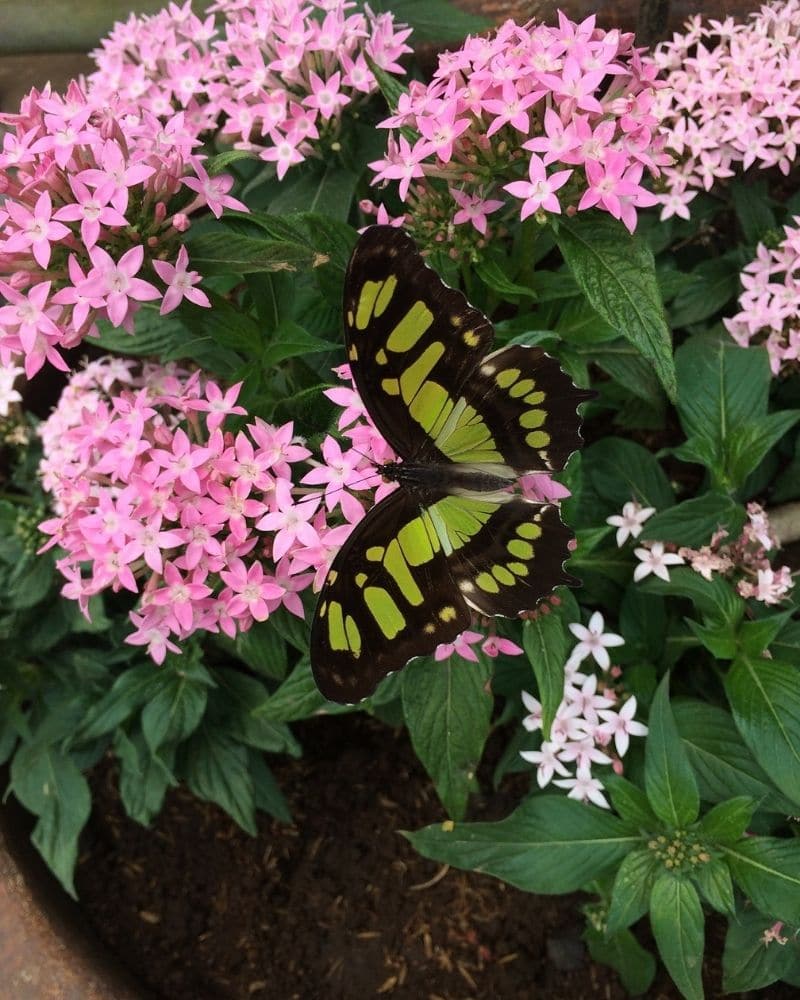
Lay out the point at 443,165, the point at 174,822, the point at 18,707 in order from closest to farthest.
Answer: the point at 443,165 → the point at 18,707 → the point at 174,822

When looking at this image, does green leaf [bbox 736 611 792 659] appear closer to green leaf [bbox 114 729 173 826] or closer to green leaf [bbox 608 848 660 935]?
green leaf [bbox 608 848 660 935]

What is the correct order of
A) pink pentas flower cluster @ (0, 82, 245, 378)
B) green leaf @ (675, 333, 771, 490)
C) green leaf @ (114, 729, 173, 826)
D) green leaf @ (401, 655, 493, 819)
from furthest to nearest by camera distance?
green leaf @ (114, 729, 173, 826) < green leaf @ (675, 333, 771, 490) < green leaf @ (401, 655, 493, 819) < pink pentas flower cluster @ (0, 82, 245, 378)

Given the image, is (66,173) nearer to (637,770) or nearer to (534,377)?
(534,377)

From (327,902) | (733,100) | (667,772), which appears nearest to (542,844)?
(667,772)

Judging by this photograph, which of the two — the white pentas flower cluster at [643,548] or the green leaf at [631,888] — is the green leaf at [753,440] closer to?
the white pentas flower cluster at [643,548]

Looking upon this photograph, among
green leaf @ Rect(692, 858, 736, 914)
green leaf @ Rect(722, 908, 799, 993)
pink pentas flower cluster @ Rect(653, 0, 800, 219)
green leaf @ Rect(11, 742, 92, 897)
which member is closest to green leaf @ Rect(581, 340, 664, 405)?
pink pentas flower cluster @ Rect(653, 0, 800, 219)

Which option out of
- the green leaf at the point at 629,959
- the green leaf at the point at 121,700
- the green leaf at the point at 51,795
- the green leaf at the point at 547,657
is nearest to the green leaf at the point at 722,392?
the green leaf at the point at 547,657

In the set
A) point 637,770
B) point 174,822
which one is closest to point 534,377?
point 637,770
